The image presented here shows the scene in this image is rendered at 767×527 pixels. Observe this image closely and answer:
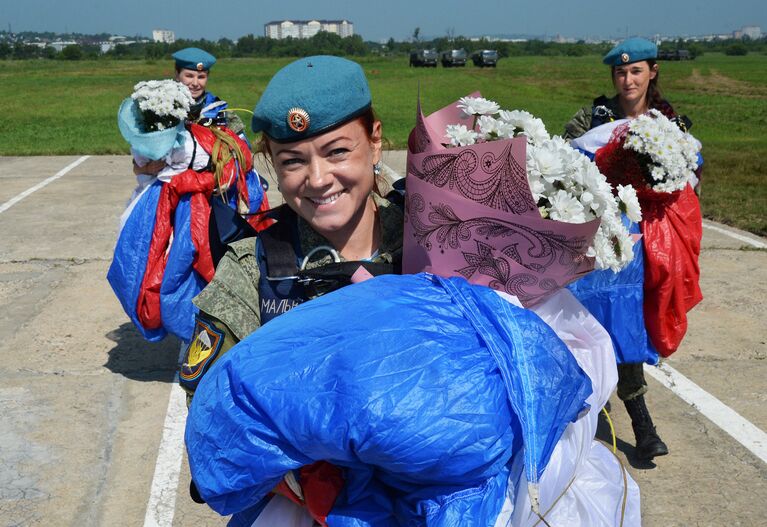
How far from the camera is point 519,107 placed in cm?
1873

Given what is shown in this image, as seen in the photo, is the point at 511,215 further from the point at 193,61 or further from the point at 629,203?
the point at 193,61

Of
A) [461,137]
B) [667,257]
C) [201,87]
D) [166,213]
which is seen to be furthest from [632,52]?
[461,137]

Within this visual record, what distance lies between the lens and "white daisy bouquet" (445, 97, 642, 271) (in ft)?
5.86

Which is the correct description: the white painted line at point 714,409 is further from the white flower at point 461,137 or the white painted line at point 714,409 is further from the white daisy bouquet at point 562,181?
the white flower at point 461,137

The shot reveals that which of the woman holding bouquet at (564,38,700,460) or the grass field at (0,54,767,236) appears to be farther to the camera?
the grass field at (0,54,767,236)

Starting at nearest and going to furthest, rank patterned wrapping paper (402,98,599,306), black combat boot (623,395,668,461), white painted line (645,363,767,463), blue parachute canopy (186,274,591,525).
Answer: blue parachute canopy (186,274,591,525)
patterned wrapping paper (402,98,599,306)
black combat boot (623,395,668,461)
white painted line (645,363,767,463)

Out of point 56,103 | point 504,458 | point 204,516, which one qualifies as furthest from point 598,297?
point 56,103

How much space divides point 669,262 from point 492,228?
2.51m

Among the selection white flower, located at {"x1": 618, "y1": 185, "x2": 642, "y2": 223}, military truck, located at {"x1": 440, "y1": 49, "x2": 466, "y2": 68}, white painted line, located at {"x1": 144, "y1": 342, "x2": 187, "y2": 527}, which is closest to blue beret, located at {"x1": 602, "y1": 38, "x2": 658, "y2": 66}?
white flower, located at {"x1": 618, "y1": 185, "x2": 642, "y2": 223}

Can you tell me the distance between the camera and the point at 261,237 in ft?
6.72

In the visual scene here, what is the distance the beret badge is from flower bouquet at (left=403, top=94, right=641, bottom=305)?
10.2 inches

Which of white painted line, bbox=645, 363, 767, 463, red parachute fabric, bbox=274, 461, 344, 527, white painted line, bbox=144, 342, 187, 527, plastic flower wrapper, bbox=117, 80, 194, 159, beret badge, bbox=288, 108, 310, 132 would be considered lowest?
white painted line, bbox=144, 342, 187, 527

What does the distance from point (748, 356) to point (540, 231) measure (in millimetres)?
4745

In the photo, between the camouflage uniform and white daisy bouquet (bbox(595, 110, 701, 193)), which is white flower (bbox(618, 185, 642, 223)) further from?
white daisy bouquet (bbox(595, 110, 701, 193))
